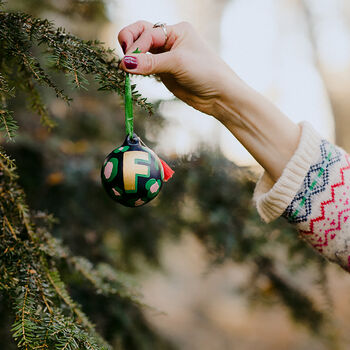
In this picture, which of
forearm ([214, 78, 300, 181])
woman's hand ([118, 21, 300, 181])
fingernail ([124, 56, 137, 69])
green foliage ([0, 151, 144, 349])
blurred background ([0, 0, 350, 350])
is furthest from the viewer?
blurred background ([0, 0, 350, 350])

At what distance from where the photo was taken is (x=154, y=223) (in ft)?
6.08

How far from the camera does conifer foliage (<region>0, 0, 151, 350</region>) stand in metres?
0.65

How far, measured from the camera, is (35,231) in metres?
0.86

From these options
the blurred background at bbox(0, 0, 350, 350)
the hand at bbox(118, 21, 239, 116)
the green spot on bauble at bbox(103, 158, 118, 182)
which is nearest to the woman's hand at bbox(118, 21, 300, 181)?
the hand at bbox(118, 21, 239, 116)

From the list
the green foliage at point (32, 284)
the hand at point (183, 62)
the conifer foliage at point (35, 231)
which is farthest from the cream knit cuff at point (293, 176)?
the green foliage at point (32, 284)

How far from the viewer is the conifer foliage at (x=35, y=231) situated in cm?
65

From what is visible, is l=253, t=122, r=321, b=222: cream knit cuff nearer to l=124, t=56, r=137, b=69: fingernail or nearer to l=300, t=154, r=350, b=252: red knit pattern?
l=300, t=154, r=350, b=252: red knit pattern

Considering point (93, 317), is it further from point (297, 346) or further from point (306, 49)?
point (306, 49)

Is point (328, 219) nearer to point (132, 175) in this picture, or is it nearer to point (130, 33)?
point (132, 175)

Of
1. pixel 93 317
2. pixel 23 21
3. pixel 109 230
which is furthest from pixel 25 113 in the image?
pixel 23 21

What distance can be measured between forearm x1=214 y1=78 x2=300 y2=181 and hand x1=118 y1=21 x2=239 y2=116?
0.12ft

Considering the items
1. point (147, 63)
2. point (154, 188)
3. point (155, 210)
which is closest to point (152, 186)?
point (154, 188)

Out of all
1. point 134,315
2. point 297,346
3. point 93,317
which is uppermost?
point 93,317

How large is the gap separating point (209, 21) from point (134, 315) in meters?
4.85
